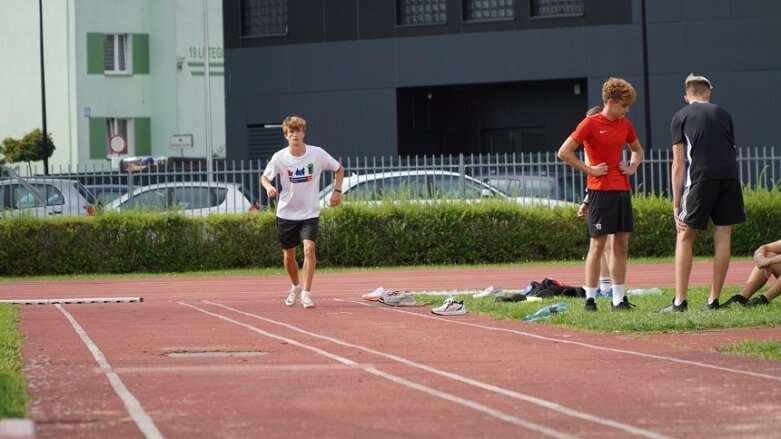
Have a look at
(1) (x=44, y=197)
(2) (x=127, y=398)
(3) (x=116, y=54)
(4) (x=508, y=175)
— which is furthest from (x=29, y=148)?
(2) (x=127, y=398)

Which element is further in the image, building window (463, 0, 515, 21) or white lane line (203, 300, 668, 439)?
Result: building window (463, 0, 515, 21)

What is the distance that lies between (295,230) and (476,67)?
86.3 ft

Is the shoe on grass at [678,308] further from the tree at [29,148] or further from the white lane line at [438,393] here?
the tree at [29,148]

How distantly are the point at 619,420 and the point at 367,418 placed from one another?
4.19ft

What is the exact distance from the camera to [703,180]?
13.0m

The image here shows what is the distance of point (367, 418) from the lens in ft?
25.3

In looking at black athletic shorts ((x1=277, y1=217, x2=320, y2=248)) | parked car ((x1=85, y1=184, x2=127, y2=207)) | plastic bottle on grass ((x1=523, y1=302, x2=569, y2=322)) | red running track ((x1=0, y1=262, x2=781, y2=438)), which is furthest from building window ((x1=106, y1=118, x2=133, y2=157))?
plastic bottle on grass ((x1=523, y1=302, x2=569, y2=322))

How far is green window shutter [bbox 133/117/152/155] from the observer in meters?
62.5

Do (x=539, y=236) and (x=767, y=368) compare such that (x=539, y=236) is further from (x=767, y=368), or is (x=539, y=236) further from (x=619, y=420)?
(x=619, y=420)

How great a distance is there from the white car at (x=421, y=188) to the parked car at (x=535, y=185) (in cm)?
13

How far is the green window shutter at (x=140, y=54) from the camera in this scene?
62.2 metres

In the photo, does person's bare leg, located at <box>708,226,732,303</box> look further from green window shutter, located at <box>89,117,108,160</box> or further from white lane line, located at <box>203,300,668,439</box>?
green window shutter, located at <box>89,117,108,160</box>

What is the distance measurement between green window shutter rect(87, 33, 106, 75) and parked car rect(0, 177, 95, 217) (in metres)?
35.2

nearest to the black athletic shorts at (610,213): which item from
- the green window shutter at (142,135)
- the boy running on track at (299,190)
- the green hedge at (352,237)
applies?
the boy running on track at (299,190)
